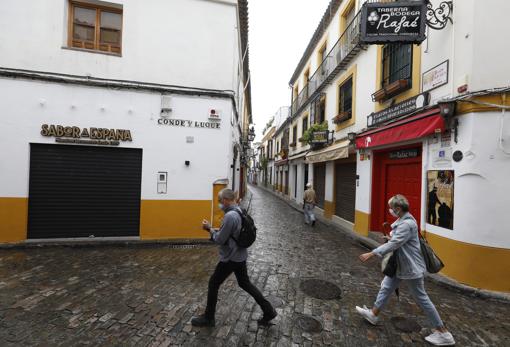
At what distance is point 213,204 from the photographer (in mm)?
7473

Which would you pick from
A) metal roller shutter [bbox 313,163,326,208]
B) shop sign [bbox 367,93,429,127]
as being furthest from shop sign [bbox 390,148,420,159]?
metal roller shutter [bbox 313,163,326,208]

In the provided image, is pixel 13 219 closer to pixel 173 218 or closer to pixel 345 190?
pixel 173 218

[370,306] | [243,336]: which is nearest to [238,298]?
[243,336]

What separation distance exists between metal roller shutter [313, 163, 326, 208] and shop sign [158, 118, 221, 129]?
7313 millimetres

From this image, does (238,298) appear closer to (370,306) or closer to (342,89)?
(370,306)

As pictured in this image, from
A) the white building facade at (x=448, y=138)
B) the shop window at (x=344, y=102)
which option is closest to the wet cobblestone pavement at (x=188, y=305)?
the white building facade at (x=448, y=138)

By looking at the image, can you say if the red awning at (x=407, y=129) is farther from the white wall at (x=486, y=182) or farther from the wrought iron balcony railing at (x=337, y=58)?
the wrought iron balcony railing at (x=337, y=58)

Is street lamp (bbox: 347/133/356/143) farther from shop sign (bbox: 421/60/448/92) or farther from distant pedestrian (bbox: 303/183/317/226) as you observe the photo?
shop sign (bbox: 421/60/448/92)

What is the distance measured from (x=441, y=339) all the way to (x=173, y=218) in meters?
6.09

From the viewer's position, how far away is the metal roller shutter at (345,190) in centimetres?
973

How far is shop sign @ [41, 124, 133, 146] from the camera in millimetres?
6602

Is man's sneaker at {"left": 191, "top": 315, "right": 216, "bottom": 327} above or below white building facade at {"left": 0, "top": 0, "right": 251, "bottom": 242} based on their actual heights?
below

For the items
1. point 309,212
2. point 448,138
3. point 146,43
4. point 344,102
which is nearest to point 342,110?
point 344,102

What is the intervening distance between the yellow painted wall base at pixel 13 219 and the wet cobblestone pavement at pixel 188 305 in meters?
0.48
